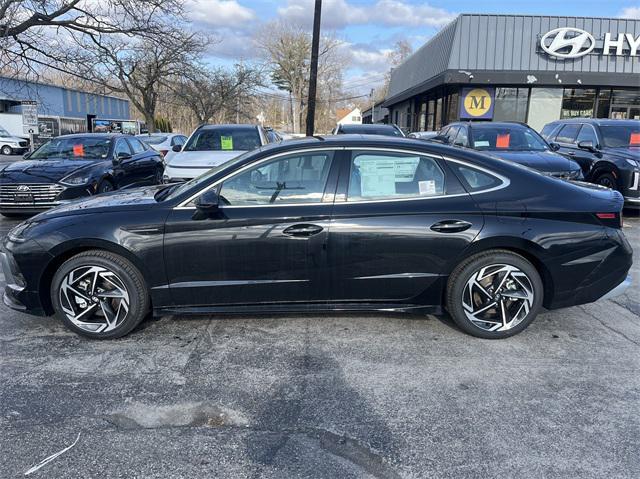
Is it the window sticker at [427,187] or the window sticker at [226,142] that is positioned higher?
the window sticker at [226,142]

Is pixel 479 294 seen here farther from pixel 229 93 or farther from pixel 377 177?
pixel 229 93

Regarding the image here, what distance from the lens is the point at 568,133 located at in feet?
36.3

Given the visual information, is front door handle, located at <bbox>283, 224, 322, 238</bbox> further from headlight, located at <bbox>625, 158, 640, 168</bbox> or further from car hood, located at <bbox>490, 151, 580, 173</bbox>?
headlight, located at <bbox>625, 158, 640, 168</bbox>

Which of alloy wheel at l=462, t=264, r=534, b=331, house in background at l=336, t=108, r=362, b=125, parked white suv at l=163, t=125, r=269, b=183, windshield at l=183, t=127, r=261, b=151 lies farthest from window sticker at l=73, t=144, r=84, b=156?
house in background at l=336, t=108, r=362, b=125

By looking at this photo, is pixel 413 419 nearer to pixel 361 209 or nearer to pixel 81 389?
pixel 361 209

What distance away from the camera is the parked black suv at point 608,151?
892 cm

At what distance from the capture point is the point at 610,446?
2676mm

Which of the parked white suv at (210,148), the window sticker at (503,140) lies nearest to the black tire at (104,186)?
the parked white suv at (210,148)

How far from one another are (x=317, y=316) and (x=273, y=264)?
2.88 ft

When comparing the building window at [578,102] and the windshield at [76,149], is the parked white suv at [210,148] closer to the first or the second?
the windshield at [76,149]

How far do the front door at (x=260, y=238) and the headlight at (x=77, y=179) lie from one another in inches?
214

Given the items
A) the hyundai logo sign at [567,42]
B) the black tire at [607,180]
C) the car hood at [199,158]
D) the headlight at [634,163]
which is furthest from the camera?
the hyundai logo sign at [567,42]

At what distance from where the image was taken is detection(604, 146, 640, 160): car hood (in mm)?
9012

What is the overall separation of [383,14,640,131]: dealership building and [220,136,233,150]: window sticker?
41.1 feet
